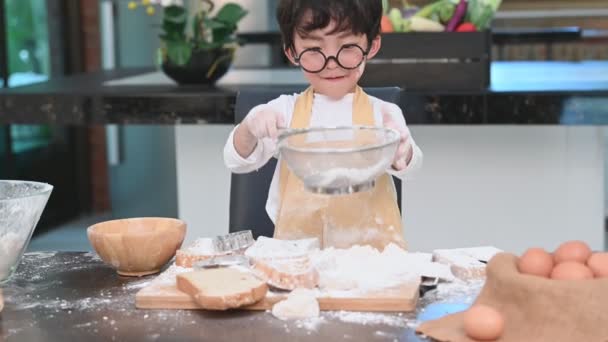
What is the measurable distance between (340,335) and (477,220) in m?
1.68

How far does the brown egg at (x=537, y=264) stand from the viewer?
3.82 feet

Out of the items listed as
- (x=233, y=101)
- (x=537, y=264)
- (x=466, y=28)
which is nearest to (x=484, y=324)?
(x=537, y=264)

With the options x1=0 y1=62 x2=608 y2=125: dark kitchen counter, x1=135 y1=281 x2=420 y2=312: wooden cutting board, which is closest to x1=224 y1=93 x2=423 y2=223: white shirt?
x1=135 y1=281 x2=420 y2=312: wooden cutting board

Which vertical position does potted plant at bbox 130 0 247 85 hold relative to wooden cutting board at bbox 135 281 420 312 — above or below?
above

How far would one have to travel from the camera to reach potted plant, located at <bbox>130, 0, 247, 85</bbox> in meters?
2.83

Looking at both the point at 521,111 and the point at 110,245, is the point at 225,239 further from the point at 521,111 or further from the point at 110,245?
the point at 521,111

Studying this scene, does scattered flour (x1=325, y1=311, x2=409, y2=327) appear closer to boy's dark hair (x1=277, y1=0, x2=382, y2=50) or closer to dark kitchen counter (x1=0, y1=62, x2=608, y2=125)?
boy's dark hair (x1=277, y1=0, x2=382, y2=50)

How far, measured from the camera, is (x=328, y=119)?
1.61 m

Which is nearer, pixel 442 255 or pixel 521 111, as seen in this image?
pixel 442 255

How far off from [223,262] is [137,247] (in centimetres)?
13

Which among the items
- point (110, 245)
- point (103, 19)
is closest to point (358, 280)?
point (110, 245)

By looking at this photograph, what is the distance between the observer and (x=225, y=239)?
1.46m

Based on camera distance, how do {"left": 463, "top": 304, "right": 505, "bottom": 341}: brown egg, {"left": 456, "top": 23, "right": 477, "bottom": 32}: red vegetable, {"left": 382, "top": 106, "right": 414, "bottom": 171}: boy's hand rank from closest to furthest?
{"left": 463, "top": 304, "right": 505, "bottom": 341}: brown egg < {"left": 382, "top": 106, "right": 414, "bottom": 171}: boy's hand < {"left": 456, "top": 23, "right": 477, "bottom": 32}: red vegetable

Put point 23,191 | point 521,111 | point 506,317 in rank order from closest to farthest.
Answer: point 506,317, point 23,191, point 521,111
